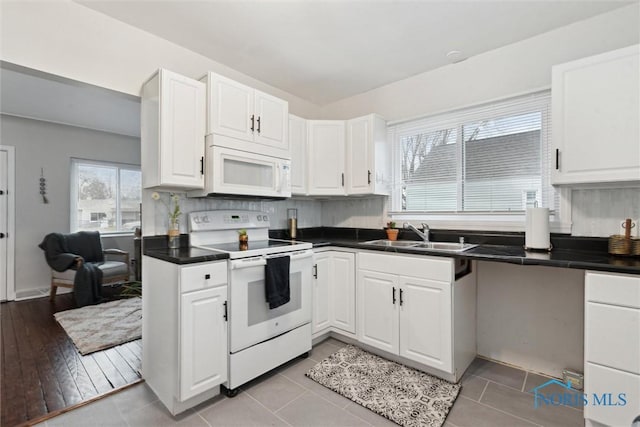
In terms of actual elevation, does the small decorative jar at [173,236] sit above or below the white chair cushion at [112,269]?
above

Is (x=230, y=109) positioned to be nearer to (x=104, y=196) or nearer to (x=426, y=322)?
(x=426, y=322)

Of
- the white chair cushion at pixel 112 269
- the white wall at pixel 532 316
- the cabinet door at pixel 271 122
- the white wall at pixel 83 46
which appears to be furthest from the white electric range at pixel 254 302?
the white chair cushion at pixel 112 269

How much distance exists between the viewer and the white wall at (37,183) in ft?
13.3

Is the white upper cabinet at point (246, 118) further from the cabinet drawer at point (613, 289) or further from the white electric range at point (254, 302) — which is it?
the cabinet drawer at point (613, 289)

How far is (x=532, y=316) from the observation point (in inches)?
87.0

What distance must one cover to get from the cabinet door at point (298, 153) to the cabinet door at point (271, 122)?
0.70 feet

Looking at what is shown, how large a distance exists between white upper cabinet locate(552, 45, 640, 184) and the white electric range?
1871 millimetres

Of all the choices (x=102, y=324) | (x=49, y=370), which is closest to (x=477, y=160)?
(x=49, y=370)

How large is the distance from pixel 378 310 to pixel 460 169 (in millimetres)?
1437

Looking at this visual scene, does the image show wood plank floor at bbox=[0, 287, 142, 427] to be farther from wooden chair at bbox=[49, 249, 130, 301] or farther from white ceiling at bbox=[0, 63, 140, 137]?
white ceiling at bbox=[0, 63, 140, 137]

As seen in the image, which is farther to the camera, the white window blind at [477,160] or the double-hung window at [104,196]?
the double-hung window at [104,196]

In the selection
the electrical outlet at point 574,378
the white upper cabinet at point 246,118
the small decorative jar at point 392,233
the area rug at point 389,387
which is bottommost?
the area rug at point 389,387

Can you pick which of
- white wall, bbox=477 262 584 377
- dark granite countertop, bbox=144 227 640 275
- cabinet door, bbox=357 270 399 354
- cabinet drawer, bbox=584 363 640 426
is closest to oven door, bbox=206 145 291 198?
dark granite countertop, bbox=144 227 640 275

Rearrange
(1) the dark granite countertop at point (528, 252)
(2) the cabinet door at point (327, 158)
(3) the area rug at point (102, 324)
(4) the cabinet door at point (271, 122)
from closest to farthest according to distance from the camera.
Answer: (1) the dark granite countertop at point (528, 252)
(4) the cabinet door at point (271, 122)
(3) the area rug at point (102, 324)
(2) the cabinet door at point (327, 158)
